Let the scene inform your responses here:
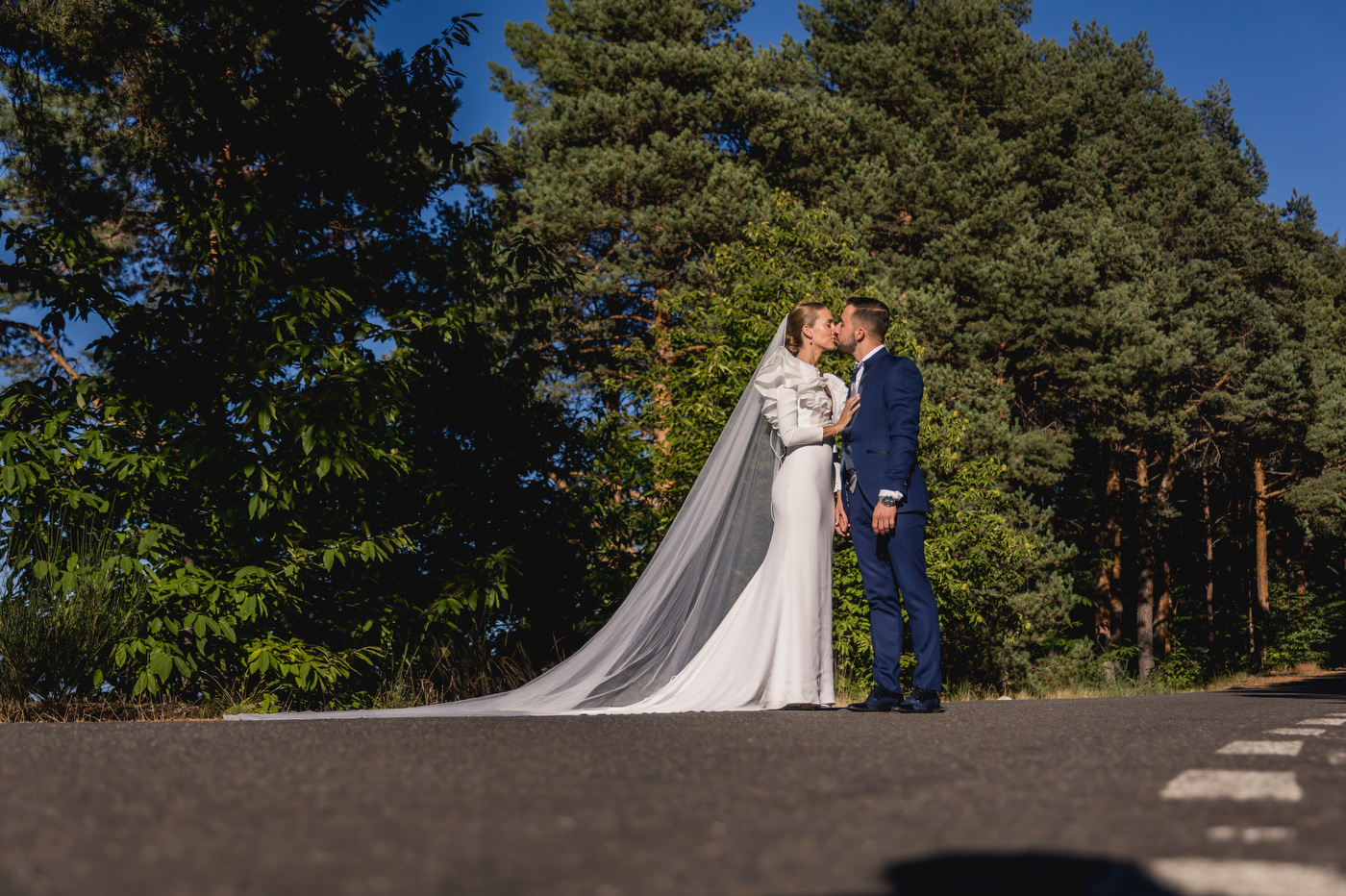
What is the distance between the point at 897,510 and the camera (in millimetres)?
4906

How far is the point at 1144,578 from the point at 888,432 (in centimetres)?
2345

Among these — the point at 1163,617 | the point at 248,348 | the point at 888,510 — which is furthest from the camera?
the point at 1163,617

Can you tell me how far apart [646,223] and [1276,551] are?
93.4 ft

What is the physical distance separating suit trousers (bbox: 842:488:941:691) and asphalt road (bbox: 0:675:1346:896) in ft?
4.93

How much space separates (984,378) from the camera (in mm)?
20016

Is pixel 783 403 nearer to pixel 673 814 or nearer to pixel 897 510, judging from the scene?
pixel 897 510

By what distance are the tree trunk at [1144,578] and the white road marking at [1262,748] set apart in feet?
75.3

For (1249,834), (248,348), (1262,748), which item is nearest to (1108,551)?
(248,348)

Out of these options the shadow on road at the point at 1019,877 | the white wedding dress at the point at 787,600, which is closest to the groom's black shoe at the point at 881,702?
the white wedding dress at the point at 787,600

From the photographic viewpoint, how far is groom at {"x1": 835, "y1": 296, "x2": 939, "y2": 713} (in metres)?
4.78

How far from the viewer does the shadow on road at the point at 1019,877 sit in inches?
55.3

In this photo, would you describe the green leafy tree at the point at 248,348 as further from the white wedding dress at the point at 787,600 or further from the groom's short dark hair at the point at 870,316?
the groom's short dark hair at the point at 870,316

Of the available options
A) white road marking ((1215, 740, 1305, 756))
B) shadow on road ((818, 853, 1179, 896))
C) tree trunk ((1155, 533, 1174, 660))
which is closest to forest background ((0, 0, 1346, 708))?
tree trunk ((1155, 533, 1174, 660))

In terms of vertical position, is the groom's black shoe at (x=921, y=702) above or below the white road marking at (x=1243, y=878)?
below
